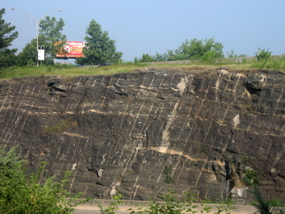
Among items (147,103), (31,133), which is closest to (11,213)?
(147,103)

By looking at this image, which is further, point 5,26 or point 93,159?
point 5,26

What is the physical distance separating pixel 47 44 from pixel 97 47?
9.11m

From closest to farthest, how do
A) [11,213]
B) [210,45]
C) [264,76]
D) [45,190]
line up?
[11,213] → [45,190] → [264,76] → [210,45]

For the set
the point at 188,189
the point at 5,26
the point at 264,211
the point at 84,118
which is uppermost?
the point at 5,26

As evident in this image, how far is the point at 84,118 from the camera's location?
69.4 feet

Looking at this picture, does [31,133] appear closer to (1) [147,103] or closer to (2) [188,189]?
(1) [147,103]

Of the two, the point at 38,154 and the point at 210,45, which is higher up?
the point at 210,45

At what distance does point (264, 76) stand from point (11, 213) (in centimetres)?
1466

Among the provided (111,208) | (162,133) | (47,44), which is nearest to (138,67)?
(162,133)

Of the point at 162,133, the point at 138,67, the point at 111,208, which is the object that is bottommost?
the point at 162,133

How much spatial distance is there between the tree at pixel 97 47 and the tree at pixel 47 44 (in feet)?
11.3

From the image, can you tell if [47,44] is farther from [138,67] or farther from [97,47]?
[138,67]

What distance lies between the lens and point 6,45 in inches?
1368

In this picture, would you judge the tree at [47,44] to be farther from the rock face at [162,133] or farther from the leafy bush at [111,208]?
the leafy bush at [111,208]
